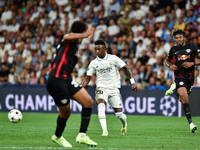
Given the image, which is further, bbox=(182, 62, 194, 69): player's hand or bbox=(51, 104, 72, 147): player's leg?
bbox=(182, 62, 194, 69): player's hand

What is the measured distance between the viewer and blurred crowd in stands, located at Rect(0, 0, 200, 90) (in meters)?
17.6

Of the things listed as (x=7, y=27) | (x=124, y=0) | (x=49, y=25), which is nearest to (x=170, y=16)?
(x=124, y=0)

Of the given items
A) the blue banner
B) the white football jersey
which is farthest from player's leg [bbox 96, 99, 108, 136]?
the blue banner

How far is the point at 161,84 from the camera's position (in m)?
16.8

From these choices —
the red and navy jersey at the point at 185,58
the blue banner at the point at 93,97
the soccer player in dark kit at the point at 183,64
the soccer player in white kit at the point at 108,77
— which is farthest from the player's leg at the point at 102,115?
the blue banner at the point at 93,97

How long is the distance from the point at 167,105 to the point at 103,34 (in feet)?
16.7

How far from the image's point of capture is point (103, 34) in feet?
64.3

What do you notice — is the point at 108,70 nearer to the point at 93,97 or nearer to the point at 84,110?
the point at 84,110

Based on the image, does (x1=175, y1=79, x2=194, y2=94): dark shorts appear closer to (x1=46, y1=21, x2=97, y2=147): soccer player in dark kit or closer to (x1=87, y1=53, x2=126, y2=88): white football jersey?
(x1=87, y1=53, x2=126, y2=88): white football jersey

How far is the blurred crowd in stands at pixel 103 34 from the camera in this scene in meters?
17.6

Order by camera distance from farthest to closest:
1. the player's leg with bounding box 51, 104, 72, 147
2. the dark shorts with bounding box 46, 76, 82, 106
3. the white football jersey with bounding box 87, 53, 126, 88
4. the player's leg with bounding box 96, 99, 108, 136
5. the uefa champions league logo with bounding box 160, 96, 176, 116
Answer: the uefa champions league logo with bounding box 160, 96, 176, 116
the white football jersey with bounding box 87, 53, 126, 88
the player's leg with bounding box 96, 99, 108, 136
the player's leg with bounding box 51, 104, 72, 147
the dark shorts with bounding box 46, 76, 82, 106

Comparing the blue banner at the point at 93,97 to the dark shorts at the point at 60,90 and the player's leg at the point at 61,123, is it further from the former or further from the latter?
the dark shorts at the point at 60,90

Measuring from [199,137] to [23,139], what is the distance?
390 cm

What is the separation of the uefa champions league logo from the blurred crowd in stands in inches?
20.0
